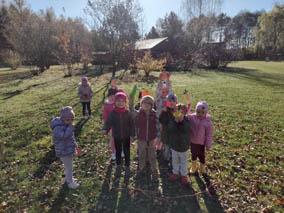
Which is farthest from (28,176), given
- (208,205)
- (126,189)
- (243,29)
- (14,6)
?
(243,29)

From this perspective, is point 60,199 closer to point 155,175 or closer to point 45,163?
point 45,163

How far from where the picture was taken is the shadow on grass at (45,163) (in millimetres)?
4324

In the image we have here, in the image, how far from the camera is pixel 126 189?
3.85 meters

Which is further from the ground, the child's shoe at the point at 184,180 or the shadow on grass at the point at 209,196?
the child's shoe at the point at 184,180

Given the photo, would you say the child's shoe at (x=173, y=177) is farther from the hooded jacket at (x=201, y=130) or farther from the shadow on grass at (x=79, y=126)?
the shadow on grass at (x=79, y=126)

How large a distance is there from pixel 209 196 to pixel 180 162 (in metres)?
0.86

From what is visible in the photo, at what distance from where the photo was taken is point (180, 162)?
3.96m

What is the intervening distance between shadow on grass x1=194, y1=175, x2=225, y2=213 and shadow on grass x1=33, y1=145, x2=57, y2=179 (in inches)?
146

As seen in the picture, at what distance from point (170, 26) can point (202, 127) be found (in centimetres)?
5420

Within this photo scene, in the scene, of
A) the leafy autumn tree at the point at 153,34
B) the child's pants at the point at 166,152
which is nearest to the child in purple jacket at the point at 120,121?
the child's pants at the point at 166,152

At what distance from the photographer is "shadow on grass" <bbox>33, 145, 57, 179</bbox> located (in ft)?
14.2

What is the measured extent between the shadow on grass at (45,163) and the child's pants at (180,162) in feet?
10.3

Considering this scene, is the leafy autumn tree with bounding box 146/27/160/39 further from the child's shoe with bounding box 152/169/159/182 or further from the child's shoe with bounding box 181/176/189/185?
the child's shoe with bounding box 181/176/189/185

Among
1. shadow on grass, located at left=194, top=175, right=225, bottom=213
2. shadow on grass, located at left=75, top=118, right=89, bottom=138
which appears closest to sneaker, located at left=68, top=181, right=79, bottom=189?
shadow on grass, located at left=75, top=118, right=89, bottom=138
